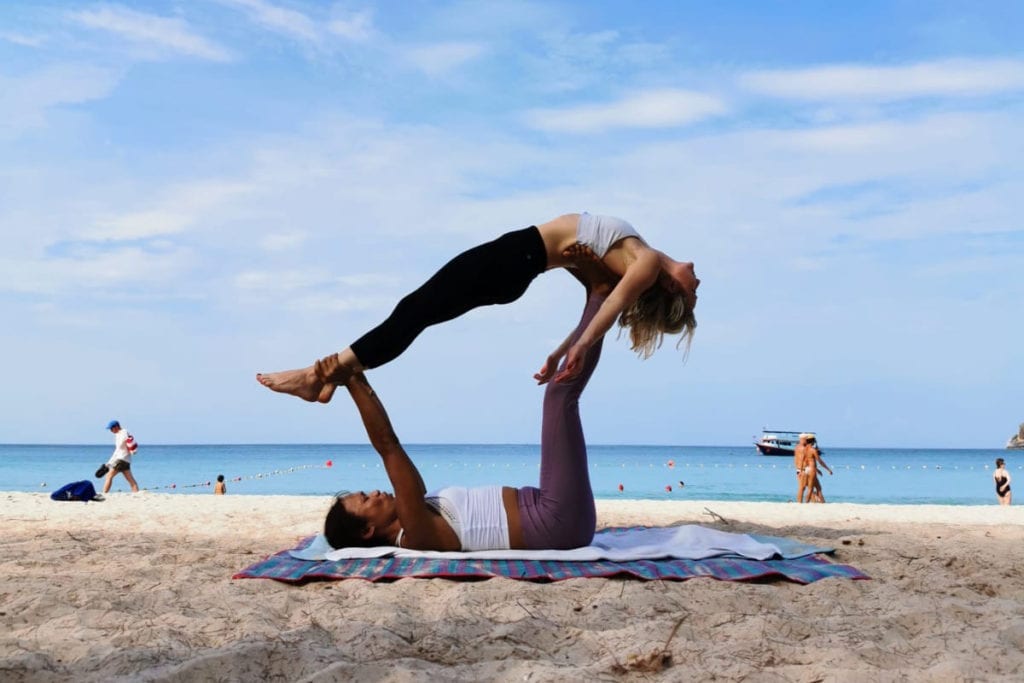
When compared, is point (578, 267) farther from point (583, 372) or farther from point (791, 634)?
point (791, 634)

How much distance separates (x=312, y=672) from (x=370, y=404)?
1926 mm

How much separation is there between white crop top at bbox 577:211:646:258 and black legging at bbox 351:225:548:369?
227 millimetres

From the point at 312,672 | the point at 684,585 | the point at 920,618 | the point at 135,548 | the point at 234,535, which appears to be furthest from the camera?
the point at 234,535

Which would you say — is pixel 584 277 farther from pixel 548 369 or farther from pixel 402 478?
pixel 402 478

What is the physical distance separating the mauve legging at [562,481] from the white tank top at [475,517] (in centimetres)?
12

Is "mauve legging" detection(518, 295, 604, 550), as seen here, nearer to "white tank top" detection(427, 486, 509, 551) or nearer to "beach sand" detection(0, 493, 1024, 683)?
"white tank top" detection(427, 486, 509, 551)

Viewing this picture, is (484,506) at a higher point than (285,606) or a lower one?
higher

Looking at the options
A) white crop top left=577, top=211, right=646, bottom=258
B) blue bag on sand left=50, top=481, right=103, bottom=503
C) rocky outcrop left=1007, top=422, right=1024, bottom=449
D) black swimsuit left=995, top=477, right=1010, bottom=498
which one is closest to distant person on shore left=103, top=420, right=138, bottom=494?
blue bag on sand left=50, top=481, right=103, bottom=503

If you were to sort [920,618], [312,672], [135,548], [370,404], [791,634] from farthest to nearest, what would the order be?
[135,548], [370,404], [920,618], [791,634], [312,672]

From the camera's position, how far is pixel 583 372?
4.75 m

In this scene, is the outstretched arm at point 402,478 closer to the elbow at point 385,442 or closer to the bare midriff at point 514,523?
the elbow at point 385,442

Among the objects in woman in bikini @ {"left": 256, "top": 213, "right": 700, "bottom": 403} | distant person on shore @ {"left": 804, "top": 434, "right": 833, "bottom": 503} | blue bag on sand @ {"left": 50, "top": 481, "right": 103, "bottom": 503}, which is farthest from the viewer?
distant person on shore @ {"left": 804, "top": 434, "right": 833, "bottom": 503}

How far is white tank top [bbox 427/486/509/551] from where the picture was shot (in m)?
4.70

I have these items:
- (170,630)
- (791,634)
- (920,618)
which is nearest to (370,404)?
(170,630)
